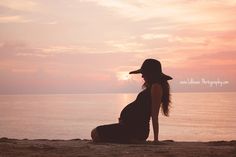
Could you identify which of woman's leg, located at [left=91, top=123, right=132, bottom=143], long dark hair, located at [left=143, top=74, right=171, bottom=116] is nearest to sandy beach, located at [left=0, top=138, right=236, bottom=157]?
woman's leg, located at [left=91, top=123, right=132, bottom=143]

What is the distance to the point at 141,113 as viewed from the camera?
377 inches

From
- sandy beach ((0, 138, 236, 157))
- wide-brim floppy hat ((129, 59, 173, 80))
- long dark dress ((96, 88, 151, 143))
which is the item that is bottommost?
sandy beach ((0, 138, 236, 157))

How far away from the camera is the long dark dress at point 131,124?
952 cm

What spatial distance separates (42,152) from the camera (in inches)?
307

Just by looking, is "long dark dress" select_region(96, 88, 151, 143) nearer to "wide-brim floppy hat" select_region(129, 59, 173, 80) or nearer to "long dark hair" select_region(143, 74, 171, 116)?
"long dark hair" select_region(143, 74, 171, 116)

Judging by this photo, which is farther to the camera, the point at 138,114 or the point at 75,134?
the point at 75,134

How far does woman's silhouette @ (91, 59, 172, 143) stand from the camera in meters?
9.32

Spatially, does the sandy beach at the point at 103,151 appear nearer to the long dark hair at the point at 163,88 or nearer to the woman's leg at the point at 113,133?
the woman's leg at the point at 113,133

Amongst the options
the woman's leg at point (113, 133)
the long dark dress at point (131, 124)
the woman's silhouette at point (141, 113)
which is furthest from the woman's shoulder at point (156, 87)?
the woman's leg at point (113, 133)

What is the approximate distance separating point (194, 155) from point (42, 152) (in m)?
2.89

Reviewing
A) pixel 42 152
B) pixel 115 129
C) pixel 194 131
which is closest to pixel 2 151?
pixel 42 152

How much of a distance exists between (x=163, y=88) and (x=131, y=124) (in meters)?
1.14

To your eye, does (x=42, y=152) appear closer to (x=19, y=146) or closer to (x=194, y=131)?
(x=19, y=146)

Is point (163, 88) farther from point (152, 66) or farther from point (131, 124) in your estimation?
point (131, 124)
